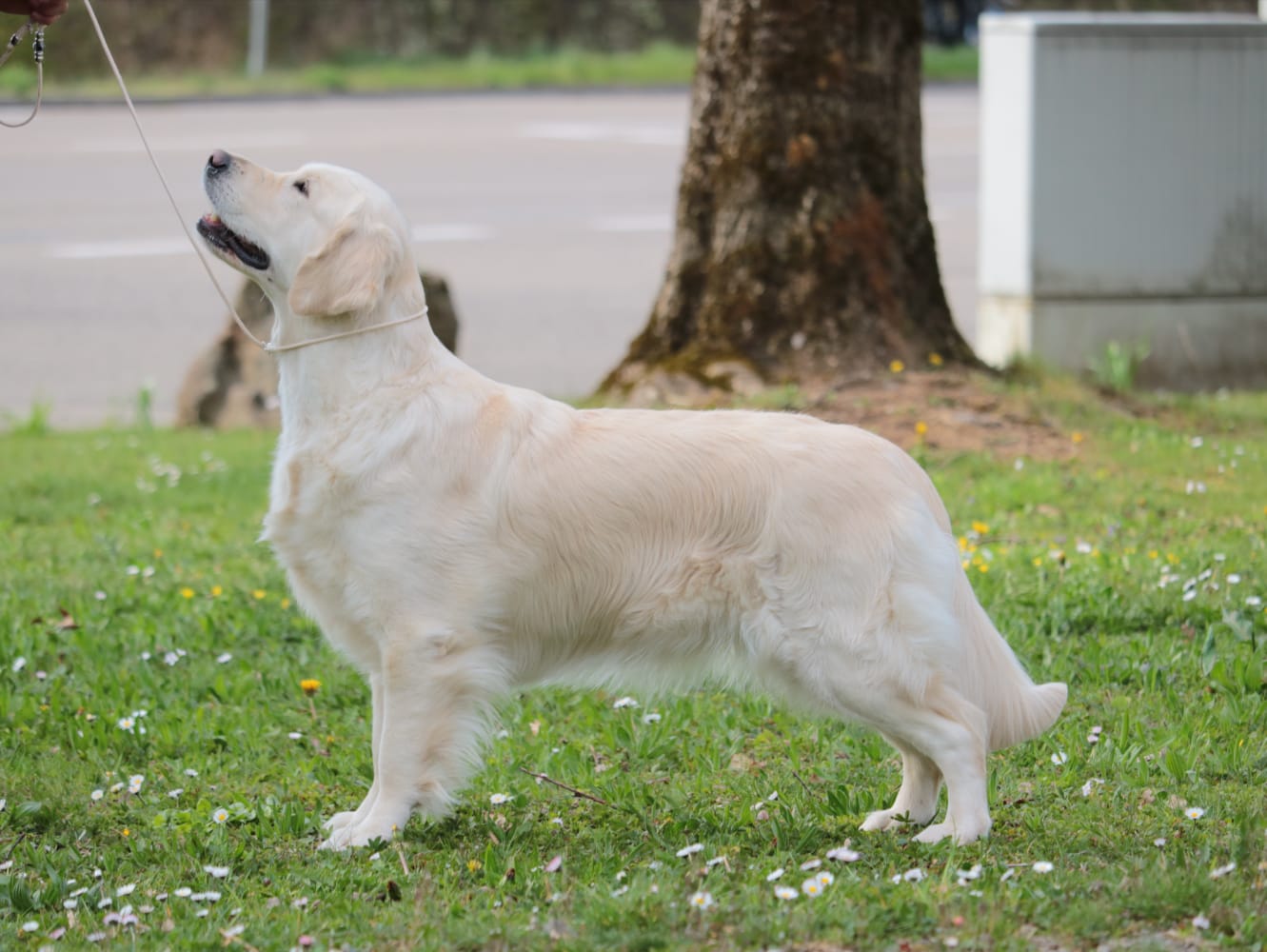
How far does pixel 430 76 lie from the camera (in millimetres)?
23797

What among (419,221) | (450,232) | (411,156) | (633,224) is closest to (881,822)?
(450,232)

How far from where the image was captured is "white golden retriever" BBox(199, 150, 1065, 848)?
3.90 meters

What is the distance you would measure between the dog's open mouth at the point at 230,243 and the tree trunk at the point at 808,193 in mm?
3834

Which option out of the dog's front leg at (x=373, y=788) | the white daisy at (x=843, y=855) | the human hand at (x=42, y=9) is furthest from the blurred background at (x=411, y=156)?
the white daisy at (x=843, y=855)

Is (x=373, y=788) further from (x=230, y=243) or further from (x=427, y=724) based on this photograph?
(x=230, y=243)

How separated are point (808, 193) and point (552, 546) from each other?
13.6 ft

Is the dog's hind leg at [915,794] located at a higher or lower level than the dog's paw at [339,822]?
higher

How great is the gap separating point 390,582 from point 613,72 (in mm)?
21321

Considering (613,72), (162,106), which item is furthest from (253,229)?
(613,72)

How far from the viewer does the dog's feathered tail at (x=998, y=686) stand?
400 cm

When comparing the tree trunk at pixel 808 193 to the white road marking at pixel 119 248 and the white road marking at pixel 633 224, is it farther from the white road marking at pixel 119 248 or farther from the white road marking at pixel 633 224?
the white road marking at pixel 119 248

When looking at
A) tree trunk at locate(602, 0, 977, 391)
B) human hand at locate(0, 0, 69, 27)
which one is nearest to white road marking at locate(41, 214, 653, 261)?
tree trunk at locate(602, 0, 977, 391)

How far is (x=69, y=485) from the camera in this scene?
26.4 feet

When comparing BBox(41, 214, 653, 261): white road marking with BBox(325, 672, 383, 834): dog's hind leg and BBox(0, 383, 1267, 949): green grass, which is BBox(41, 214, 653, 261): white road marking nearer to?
BBox(0, 383, 1267, 949): green grass
